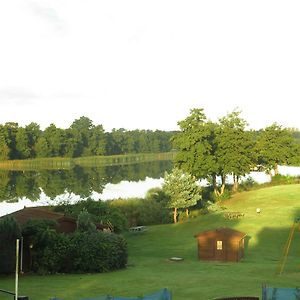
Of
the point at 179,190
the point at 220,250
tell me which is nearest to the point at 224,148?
the point at 179,190

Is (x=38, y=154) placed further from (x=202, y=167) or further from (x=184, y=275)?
(x=184, y=275)

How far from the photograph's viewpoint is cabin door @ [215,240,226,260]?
39.6 meters

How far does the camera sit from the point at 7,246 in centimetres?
3316

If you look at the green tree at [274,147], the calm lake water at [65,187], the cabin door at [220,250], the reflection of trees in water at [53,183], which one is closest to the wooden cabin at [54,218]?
the cabin door at [220,250]

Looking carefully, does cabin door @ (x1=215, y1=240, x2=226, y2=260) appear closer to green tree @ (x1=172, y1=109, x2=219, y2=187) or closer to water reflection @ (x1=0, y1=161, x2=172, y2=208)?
green tree @ (x1=172, y1=109, x2=219, y2=187)

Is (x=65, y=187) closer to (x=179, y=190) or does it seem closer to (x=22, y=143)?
(x=179, y=190)

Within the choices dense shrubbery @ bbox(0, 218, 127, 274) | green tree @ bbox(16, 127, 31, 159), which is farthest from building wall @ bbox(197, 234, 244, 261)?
green tree @ bbox(16, 127, 31, 159)

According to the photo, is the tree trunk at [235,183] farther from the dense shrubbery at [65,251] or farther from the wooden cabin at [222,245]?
the dense shrubbery at [65,251]

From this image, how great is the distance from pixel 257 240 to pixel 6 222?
25.5m

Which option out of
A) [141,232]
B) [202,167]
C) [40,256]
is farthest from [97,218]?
[202,167]

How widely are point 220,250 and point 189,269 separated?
213 inches

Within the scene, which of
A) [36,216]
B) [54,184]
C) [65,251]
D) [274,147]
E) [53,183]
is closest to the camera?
[65,251]

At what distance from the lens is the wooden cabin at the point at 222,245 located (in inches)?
1542

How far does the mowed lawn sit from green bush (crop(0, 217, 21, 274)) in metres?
1.00
